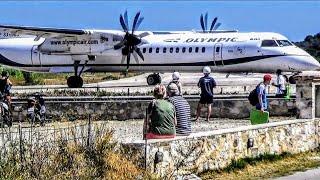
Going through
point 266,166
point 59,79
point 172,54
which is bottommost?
point 266,166

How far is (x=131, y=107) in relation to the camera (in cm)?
2338

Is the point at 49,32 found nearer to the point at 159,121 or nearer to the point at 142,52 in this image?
the point at 142,52

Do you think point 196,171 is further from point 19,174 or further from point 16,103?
point 16,103

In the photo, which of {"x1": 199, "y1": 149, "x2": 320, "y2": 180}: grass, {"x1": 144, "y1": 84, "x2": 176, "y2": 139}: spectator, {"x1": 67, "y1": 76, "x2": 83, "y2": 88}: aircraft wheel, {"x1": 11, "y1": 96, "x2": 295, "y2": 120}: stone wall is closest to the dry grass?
{"x1": 144, "y1": 84, "x2": 176, "y2": 139}: spectator

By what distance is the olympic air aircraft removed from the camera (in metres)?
35.3

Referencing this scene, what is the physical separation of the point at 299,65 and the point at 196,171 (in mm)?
22411

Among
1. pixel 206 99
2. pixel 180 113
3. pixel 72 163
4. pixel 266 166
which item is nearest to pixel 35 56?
pixel 206 99

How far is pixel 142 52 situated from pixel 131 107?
16471mm

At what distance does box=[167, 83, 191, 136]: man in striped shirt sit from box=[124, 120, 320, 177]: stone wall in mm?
196

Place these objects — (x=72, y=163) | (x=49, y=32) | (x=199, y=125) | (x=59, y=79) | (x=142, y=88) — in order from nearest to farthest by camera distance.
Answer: (x=72, y=163)
(x=199, y=125)
(x=142, y=88)
(x=49, y=32)
(x=59, y=79)

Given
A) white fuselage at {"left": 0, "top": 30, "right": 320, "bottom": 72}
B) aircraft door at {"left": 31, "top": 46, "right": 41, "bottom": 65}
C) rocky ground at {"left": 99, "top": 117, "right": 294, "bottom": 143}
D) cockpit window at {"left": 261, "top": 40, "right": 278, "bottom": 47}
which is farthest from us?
aircraft door at {"left": 31, "top": 46, "right": 41, "bottom": 65}

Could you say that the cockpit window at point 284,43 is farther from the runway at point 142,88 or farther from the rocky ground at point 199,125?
the rocky ground at point 199,125

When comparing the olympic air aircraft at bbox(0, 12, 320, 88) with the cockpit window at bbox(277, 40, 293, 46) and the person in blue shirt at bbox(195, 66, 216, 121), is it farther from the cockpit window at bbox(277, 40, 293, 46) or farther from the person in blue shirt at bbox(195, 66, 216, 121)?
the person in blue shirt at bbox(195, 66, 216, 121)

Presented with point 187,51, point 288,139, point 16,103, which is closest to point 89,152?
point 288,139
